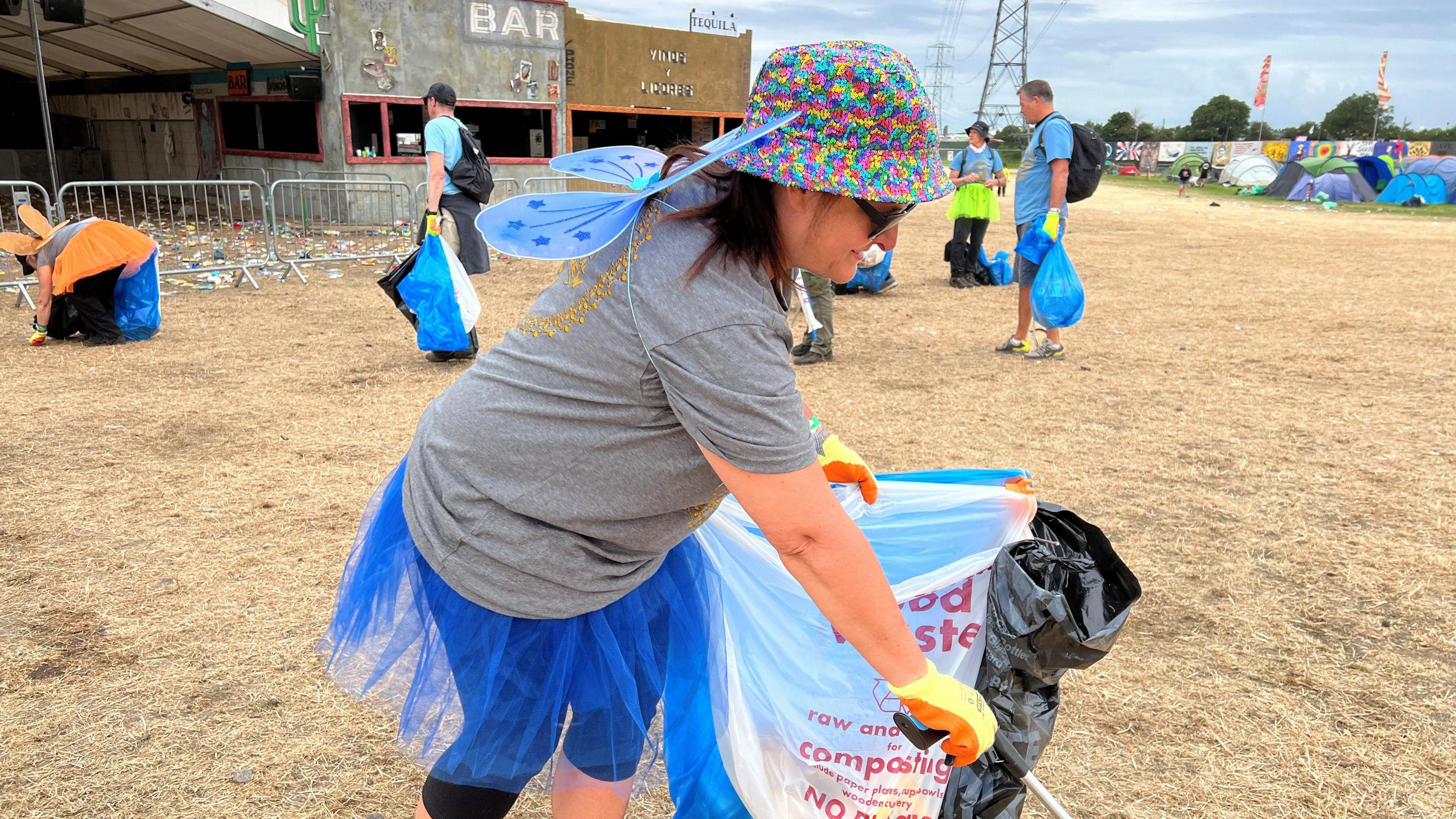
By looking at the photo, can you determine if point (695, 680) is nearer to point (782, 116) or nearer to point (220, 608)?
point (782, 116)

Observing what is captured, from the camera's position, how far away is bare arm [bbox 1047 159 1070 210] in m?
6.34

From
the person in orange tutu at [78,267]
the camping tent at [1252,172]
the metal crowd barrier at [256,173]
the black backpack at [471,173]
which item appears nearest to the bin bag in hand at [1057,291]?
the black backpack at [471,173]

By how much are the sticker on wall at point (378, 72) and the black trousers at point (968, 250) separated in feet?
34.7

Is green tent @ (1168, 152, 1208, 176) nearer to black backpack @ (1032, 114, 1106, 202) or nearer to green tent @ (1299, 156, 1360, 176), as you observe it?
green tent @ (1299, 156, 1360, 176)

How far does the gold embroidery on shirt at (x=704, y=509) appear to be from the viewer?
1427 millimetres

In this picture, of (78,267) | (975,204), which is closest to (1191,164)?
(975,204)

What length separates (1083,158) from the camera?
21.1 ft

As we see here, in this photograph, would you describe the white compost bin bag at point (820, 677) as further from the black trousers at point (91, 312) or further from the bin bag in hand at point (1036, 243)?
the black trousers at point (91, 312)

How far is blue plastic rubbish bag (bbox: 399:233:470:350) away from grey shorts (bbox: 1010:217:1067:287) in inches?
152

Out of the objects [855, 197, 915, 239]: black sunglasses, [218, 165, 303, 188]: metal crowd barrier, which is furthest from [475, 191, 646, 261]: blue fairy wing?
[218, 165, 303, 188]: metal crowd barrier

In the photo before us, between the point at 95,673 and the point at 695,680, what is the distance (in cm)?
207

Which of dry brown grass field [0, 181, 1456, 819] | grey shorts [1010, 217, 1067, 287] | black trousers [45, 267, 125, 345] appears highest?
grey shorts [1010, 217, 1067, 287]

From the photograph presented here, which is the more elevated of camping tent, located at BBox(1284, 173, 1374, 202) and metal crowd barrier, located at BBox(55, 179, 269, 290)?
camping tent, located at BBox(1284, 173, 1374, 202)

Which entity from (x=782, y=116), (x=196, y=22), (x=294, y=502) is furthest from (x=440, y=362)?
(x=196, y=22)
